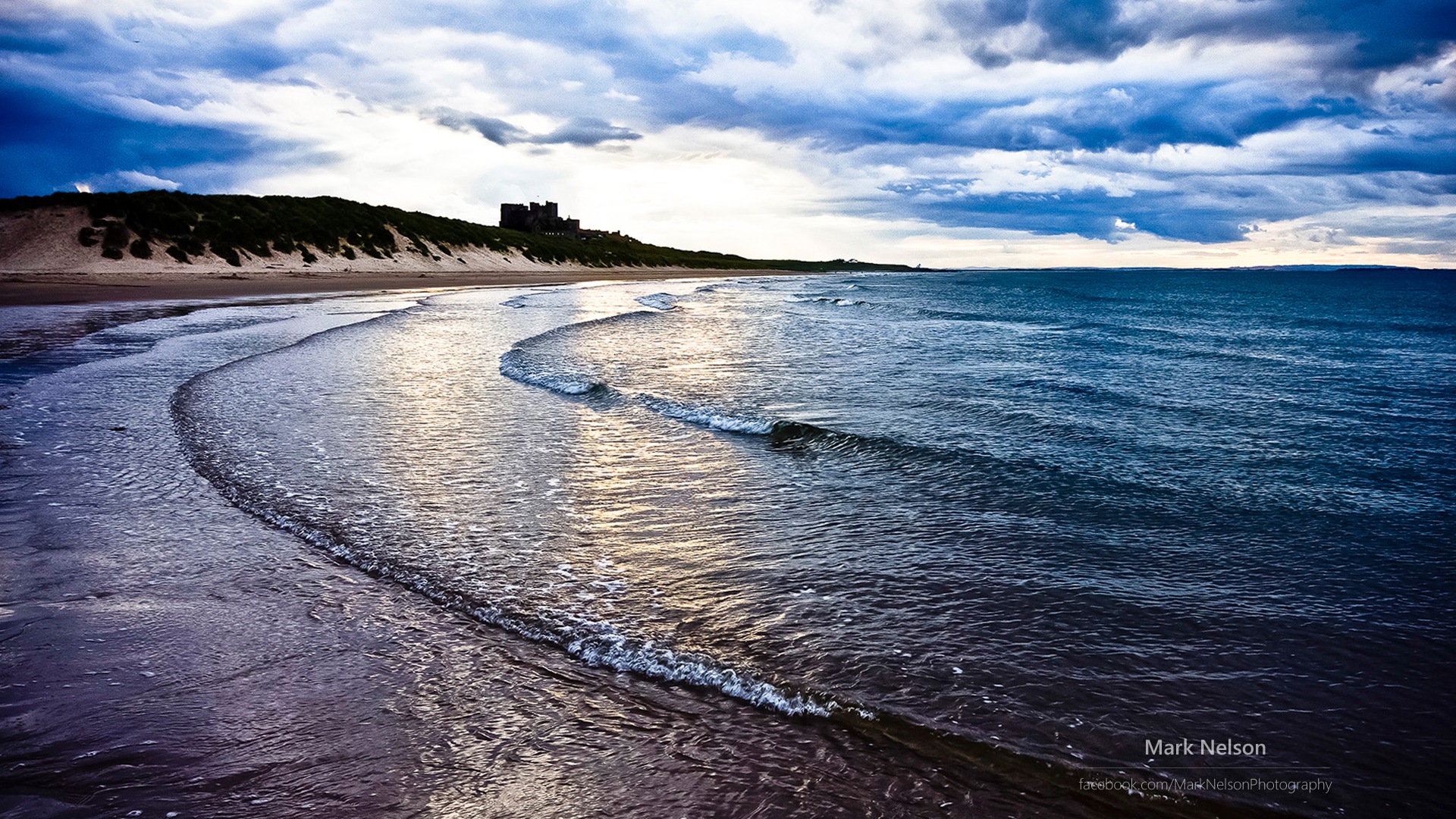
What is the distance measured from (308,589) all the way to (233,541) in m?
1.42

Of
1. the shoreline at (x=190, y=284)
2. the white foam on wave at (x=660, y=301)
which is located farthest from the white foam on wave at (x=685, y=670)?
the shoreline at (x=190, y=284)

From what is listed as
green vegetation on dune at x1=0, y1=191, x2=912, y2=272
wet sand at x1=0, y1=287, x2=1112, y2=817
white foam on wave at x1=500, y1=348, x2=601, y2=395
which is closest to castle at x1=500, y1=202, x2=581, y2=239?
green vegetation on dune at x1=0, y1=191, x2=912, y2=272

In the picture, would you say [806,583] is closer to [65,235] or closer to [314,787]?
[314,787]

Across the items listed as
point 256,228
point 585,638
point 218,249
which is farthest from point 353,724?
point 256,228

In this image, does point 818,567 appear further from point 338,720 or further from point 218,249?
point 218,249

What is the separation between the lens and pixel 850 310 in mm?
41812

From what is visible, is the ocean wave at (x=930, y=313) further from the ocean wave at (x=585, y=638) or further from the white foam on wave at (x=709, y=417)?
the ocean wave at (x=585, y=638)

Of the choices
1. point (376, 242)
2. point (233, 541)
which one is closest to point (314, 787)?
point (233, 541)

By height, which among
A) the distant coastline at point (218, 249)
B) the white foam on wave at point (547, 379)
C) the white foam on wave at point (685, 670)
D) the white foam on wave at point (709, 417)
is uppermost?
the distant coastline at point (218, 249)

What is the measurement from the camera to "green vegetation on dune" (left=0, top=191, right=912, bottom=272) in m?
45.1

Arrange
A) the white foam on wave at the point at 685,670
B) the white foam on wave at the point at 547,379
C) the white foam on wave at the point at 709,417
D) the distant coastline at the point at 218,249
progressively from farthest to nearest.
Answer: the distant coastline at the point at 218,249
the white foam on wave at the point at 547,379
the white foam on wave at the point at 709,417
the white foam on wave at the point at 685,670

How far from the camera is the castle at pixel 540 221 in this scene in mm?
154000

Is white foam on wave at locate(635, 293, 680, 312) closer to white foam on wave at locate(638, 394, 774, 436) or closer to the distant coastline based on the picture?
the distant coastline

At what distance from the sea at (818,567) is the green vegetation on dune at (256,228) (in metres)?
36.8
